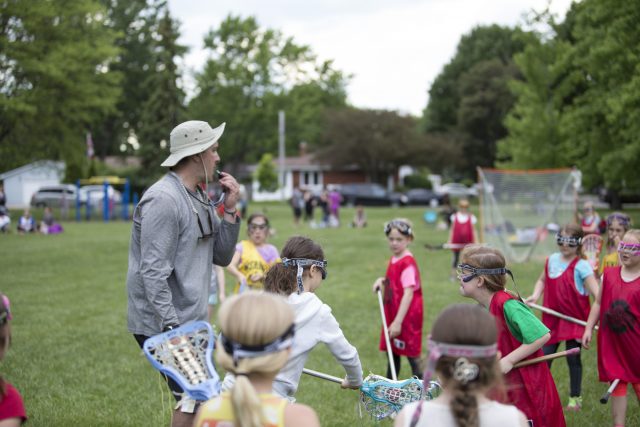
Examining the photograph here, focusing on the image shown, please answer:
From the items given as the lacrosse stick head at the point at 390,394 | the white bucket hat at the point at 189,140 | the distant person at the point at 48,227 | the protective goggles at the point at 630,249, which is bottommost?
the distant person at the point at 48,227

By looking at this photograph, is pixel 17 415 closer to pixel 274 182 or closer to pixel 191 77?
pixel 274 182

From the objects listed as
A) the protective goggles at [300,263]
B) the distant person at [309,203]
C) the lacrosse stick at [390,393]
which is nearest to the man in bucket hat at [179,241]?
the protective goggles at [300,263]

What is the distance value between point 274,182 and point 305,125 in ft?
42.0

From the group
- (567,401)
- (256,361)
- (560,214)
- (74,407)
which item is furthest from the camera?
(560,214)

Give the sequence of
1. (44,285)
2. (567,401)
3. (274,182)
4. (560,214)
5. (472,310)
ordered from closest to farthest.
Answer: (472,310)
(567,401)
(44,285)
(560,214)
(274,182)

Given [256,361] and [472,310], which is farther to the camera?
[472,310]

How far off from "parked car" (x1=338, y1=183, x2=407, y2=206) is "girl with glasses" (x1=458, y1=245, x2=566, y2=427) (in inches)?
1686

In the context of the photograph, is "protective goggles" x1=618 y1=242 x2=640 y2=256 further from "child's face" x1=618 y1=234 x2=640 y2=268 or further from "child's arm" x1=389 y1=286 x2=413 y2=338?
"child's arm" x1=389 y1=286 x2=413 y2=338

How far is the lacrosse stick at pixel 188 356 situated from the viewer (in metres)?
2.84

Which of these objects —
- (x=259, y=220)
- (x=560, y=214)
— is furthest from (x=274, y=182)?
(x=259, y=220)

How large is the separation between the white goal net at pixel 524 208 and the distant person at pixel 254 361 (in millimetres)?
15986

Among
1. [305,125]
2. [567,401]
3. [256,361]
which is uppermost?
[305,125]

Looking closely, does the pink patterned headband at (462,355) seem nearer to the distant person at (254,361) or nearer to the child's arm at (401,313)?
the distant person at (254,361)

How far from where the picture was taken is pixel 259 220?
762 centimetres
